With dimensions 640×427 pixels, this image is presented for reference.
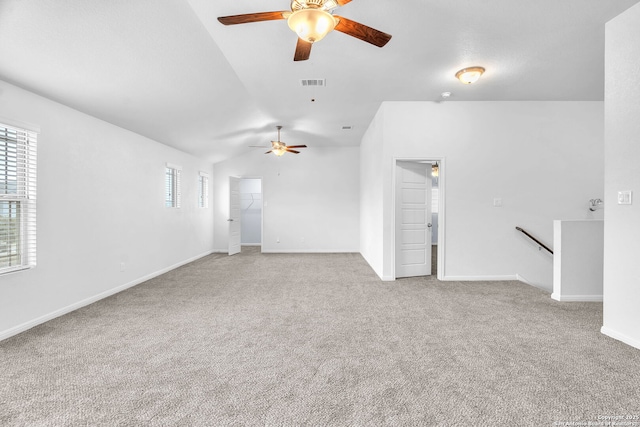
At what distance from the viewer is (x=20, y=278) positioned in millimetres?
2912

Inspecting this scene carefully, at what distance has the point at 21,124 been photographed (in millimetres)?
2900

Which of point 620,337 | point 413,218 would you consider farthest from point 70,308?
point 620,337

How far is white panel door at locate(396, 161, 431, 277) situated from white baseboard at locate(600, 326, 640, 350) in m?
2.56

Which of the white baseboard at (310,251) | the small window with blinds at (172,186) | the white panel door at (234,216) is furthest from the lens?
the white baseboard at (310,251)

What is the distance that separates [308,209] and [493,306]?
17.8 feet

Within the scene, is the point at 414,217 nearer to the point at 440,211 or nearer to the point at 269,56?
the point at 440,211

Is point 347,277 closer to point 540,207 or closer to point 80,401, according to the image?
point 540,207

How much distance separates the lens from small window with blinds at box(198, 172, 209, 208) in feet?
24.5

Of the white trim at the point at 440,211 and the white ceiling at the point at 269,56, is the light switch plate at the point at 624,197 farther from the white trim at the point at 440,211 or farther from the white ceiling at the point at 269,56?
the white trim at the point at 440,211

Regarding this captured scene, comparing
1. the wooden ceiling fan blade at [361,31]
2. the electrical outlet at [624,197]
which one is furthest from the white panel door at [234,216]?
the electrical outlet at [624,197]

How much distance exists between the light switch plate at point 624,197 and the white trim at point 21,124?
220 inches

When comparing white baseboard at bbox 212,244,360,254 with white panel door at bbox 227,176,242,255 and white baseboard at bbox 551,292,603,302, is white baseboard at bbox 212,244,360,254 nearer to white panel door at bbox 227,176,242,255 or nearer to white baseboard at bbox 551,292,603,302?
white panel door at bbox 227,176,242,255

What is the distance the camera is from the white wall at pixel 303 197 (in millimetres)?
8227

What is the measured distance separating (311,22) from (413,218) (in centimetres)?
384
